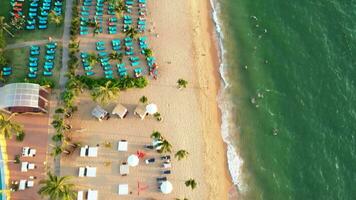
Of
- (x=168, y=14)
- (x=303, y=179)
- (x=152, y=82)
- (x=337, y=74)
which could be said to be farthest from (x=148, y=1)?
(x=303, y=179)

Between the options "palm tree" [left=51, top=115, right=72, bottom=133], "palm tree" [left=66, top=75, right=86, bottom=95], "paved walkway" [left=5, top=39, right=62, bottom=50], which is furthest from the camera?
"paved walkway" [left=5, top=39, right=62, bottom=50]

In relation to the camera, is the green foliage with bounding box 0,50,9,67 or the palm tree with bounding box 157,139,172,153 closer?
the palm tree with bounding box 157,139,172,153

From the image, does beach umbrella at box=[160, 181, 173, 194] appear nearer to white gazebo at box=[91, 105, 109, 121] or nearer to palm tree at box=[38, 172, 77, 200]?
palm tree at box=[38, 172, 77, 200]

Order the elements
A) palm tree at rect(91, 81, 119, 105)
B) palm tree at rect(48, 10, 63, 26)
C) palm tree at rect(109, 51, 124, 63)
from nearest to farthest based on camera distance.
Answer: palm tree at rect(91, 81, 119, 105) → palm tree at rect(109, 51, 124, 63) → palm tree at rect(48, 10, 63, 26)

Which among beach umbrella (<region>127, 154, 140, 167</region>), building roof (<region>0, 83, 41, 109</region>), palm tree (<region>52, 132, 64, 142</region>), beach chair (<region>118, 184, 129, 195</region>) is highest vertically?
building roof (<region>0, 83, 41, 109</region>)

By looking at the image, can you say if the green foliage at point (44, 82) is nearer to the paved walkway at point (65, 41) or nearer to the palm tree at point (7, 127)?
the paved walkway at point (65, 41)

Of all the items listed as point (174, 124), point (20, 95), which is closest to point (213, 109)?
point (174, 124)

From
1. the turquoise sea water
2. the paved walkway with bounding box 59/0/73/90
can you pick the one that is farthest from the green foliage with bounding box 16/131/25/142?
Answer: the turquoise sea water
